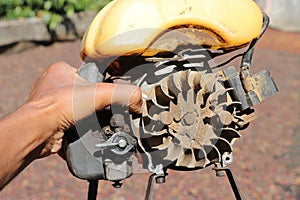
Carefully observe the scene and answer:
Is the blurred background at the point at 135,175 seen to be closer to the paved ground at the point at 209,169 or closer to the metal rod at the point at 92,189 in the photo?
the paved ground at the point at 209,169

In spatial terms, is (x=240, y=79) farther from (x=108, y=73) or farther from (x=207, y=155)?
(x=108, y=73)

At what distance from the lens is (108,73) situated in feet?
5.41

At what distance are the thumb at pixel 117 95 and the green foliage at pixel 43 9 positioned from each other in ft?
20.0

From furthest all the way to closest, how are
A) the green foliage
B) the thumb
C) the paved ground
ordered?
the green foliage
the paved ground
the thumb

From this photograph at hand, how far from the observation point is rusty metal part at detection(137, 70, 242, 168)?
Result: 5.06ft

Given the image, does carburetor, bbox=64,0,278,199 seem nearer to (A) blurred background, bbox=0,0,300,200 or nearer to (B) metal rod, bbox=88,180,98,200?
(B) metal rod, bbox=88,180,98,200

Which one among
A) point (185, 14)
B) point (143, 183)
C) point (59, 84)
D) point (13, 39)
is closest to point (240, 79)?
point (185, 14)

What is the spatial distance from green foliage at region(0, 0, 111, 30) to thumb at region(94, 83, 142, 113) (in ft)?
20.0

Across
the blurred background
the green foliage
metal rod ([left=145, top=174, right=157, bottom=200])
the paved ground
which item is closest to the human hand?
metal rod ([left=145, top=174, right=157, bottom=200])

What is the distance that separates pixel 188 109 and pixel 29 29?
242 inches

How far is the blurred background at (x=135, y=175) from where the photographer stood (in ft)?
15.1

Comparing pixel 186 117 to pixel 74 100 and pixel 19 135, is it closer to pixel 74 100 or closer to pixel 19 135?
pixel 74 100

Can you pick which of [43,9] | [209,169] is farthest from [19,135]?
[43,9]

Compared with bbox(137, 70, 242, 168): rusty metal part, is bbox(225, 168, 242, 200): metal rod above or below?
below
